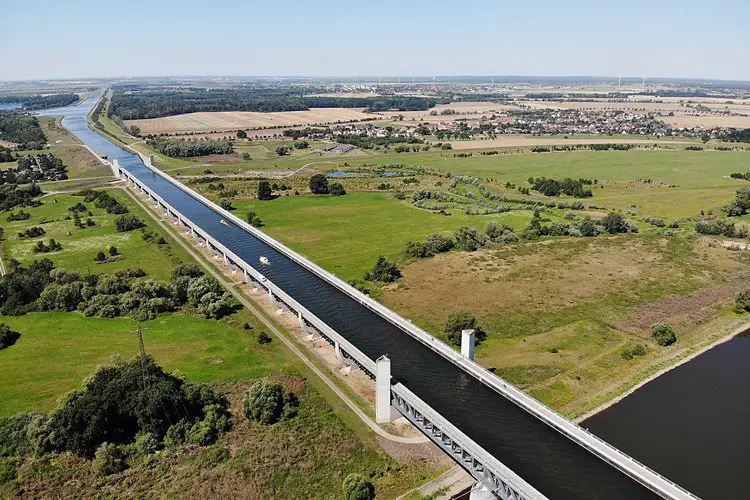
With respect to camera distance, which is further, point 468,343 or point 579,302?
point 579,302

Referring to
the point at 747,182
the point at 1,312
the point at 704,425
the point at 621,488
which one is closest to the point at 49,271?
the point at 1,312

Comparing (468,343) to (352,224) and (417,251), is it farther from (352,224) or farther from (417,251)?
(352,224)

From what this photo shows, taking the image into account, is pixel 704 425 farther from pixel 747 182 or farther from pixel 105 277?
pixel 747 182

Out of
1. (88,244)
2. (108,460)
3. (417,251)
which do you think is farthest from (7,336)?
(417,251)

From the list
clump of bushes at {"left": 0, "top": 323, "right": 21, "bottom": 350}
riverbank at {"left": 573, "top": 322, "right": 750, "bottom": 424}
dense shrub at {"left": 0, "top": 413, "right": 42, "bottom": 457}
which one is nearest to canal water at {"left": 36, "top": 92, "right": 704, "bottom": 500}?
riverbank at {"left": 573, "top": 322, "right": 750, "bottom": 424}

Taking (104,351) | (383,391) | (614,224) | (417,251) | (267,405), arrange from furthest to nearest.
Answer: (614,224) < (417,251) < (104,351) < (267,405) < (383,391)

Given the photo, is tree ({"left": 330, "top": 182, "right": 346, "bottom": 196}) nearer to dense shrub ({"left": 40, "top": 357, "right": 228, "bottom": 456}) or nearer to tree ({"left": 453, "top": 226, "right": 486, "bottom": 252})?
tree ({"left": 453, "top": 226, "right": 486, "bottom": 252})
